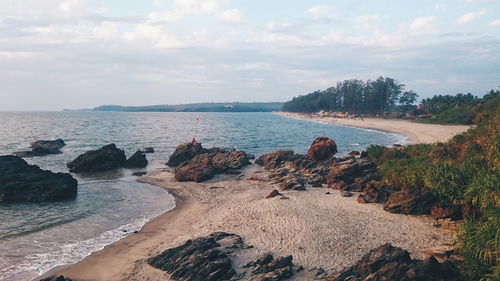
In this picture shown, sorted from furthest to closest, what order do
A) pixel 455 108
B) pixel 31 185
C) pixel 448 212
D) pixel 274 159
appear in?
1. pixel 455 108
2. pixel 274 159
3. pixel 31 185
4. pixel 448 212

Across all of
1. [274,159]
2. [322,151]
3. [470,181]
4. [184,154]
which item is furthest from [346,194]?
[184,154]

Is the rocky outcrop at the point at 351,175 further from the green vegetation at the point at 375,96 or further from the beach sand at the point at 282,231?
the green vegetation at the point at 375,96

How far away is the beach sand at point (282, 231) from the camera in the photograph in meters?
15.6

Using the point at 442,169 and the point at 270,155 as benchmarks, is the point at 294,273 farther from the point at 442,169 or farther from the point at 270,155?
the point at 270,155

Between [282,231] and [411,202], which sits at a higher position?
[411,202]

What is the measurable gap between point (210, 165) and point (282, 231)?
18513mm

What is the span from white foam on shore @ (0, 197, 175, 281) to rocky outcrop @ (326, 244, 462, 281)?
10.6m

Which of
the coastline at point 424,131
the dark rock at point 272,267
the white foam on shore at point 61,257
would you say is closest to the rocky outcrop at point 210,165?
the white foam on shore at point 61,257

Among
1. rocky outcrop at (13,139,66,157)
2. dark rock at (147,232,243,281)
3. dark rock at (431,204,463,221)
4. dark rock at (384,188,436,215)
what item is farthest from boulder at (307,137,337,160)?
rocky outcrop at (13,139,66,157)

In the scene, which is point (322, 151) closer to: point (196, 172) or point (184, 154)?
point (196, 172)

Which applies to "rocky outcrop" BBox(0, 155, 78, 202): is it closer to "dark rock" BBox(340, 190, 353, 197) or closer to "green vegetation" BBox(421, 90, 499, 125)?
"dark rock" BBox(340, 190, 353, 197)

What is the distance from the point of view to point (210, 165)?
36.8 meters

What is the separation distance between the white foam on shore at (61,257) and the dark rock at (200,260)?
3.68m

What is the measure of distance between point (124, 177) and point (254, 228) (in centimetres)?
2136
